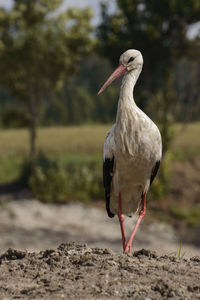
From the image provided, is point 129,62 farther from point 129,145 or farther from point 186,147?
point 186,147

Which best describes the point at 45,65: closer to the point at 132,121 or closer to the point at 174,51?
the point at 174,51

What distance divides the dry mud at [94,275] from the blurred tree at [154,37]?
1456 centimetres

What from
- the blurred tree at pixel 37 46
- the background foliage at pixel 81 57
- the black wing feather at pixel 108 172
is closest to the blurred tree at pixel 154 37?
the background foliage at pixel 81 57

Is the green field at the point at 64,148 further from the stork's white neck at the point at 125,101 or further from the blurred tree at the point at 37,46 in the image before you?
the stork's white neck at the point at 125,101

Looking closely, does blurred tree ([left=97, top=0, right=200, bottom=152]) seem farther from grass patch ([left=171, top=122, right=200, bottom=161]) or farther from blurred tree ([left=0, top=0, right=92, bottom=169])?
grass patch ([left=171, top=122, right=200, bottom=161])

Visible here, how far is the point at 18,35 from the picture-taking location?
20.6 m

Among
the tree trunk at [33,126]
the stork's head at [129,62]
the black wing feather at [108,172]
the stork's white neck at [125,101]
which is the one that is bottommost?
the tree trunk at [33,126]

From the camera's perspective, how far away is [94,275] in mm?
4984

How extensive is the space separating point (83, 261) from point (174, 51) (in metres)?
17.6

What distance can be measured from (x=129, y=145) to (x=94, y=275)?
1.74m

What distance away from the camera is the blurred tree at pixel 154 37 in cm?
2080

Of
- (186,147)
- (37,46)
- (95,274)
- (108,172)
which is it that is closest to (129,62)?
(108,172)

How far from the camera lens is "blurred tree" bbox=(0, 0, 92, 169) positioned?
67.4 ft

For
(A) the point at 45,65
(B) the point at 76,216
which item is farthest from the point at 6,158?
(B) the point at 76,216
